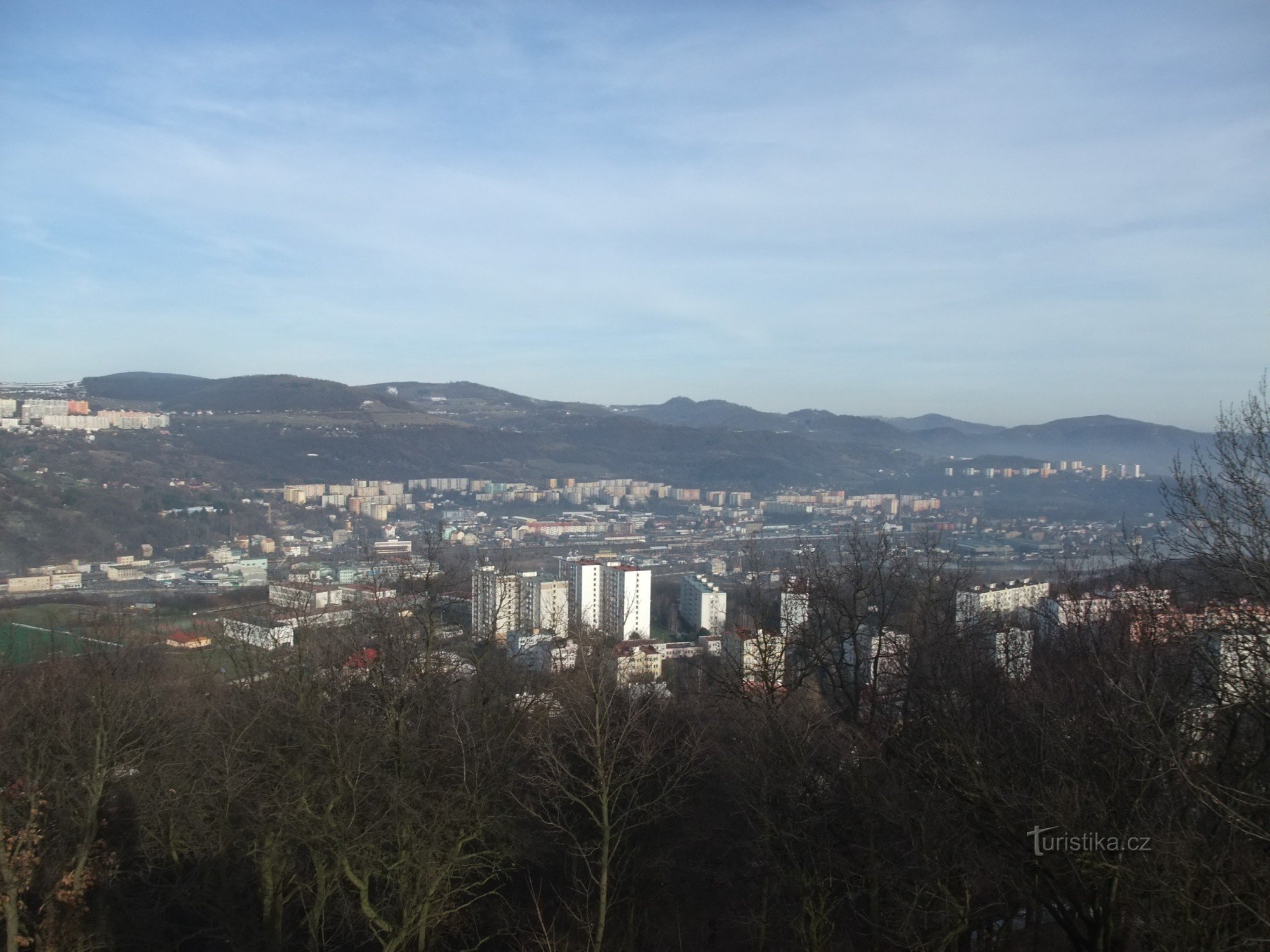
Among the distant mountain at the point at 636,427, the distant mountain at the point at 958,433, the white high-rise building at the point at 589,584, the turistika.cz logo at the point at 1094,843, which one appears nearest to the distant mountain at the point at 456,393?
the distant mountain at the point at 636,427

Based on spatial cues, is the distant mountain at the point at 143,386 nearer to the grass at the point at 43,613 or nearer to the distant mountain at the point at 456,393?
the distant mountain at the point at 456,393

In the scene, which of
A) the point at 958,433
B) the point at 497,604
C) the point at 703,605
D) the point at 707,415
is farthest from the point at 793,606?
the point at 707,415

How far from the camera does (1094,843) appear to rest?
12.7 feet

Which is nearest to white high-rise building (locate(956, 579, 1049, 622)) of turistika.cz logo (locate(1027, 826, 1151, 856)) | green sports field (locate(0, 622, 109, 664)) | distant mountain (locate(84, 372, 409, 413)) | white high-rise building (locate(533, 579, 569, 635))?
turistika.cz logo (locate(1027, 826, 1151, 856))

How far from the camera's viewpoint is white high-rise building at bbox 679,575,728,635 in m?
20.4

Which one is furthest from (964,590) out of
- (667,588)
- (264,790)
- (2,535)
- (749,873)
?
(2,535)

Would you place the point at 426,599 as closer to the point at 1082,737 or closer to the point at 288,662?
the point at 288,662

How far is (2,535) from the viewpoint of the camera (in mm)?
25281

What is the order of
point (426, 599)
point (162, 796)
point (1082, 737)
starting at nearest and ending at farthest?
point (1082, 737), point (162, 796), point (426, 599)

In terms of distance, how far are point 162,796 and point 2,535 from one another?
75.6 feet

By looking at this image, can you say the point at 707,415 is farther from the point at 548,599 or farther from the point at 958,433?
the point at 548,599

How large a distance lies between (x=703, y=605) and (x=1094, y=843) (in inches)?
677

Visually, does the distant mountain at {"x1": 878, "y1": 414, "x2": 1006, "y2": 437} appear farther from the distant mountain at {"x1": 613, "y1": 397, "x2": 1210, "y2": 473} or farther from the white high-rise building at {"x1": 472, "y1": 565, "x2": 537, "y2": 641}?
the white high-rise building at {"x1": 472, "y1": 565, "x2": 537, "y2": 641}

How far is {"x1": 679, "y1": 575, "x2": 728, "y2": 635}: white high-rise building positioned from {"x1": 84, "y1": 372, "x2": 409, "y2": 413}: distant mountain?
4226 cm
